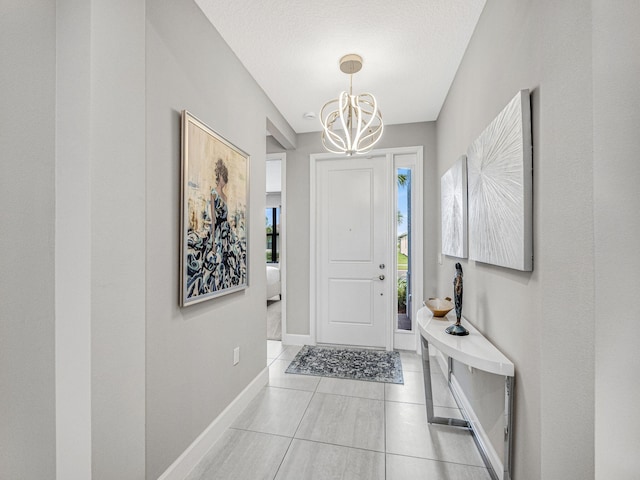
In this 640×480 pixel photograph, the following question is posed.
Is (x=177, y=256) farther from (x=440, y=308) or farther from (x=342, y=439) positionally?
(x=440, y=308)

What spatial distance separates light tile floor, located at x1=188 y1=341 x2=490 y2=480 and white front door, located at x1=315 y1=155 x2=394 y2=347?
105cm

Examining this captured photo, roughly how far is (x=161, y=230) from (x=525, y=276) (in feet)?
5.41

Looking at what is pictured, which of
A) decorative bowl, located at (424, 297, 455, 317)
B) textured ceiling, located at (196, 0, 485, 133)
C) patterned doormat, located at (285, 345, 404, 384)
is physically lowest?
patterned doormat, located at (285, 345, 404, 384)

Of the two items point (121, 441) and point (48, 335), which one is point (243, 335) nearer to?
point (121, 441)

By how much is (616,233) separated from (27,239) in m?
1.76

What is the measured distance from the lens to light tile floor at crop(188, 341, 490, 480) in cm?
161

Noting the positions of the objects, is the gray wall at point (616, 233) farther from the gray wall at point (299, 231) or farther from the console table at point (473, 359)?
the gray wall at point (299, 231)

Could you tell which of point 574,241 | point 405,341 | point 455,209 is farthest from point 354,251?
point 574,241

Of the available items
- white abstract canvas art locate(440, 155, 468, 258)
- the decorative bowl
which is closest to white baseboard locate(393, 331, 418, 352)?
white abstract canvas art locate(440, 155, 468, 258)

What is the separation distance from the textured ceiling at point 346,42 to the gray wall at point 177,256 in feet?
0.77

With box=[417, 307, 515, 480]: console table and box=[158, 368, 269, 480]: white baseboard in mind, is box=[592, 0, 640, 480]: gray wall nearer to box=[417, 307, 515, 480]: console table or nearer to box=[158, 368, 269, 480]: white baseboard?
box=[417, 307, 515, 480]: console table

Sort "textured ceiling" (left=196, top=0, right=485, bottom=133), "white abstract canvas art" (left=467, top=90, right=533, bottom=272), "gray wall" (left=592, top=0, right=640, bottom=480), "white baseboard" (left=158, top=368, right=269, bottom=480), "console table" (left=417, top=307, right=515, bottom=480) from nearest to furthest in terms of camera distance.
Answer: "gray wall" (left=592, top=0, right=640, bottom=480) < "white abstract canvas art" (left=467, top=90, right=533, bottom=272) < "console table" (left=417, top=307, right=515, bottom=480) < "white baseboard" (left=158, top=368, right=269, bottom=480) < "textured ceiling" (left=196, top=0, right=485, bottom=133)

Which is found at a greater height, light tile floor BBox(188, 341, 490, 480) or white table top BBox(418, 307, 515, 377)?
white table top BBox(418, 307, 515, 377)

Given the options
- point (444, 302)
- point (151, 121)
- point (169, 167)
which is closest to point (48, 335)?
point (169, 167)
